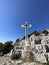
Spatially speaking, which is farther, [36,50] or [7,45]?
[7,45]

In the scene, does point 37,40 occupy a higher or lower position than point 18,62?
higher

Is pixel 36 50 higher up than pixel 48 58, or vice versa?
pixel 36 50

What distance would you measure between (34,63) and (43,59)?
7.32 feet

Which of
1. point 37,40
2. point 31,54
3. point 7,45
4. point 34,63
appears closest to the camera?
point 34,63

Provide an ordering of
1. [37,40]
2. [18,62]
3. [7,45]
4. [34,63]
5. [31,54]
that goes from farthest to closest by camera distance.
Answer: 1. [7,45]
2. [37,40]
3. [31,54]
4. [18,62]
5. [34,63]

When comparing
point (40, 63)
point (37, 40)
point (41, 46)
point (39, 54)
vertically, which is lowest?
point (40, 63)

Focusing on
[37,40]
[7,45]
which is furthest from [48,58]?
[7,45]

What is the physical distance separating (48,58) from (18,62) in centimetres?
661

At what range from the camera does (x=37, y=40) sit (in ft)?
131

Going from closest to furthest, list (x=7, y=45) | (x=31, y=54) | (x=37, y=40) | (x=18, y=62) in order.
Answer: (x=18, y=62)
(x=31, y=54)
(x=37, y=40)
(x=7, y=45)

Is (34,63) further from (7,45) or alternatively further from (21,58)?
(7,45)

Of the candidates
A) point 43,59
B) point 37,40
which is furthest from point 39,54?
point 37,40

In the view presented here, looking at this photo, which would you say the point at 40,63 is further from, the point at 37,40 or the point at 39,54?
the point at 37,40

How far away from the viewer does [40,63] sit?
24.0 metres
